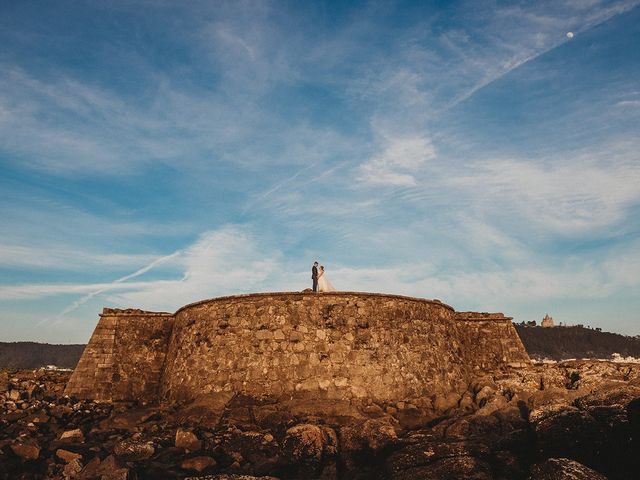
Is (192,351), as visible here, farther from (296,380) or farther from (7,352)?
(7,352)

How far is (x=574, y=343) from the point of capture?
46.5m

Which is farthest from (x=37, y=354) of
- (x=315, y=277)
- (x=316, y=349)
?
(x=316, y=349)

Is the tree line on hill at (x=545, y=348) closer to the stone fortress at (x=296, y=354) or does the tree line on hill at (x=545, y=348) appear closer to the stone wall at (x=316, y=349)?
the stone fortress at (x=296, y=354)

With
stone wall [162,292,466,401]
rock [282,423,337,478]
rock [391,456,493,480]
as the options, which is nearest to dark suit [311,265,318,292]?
stone wall [162,292,466,401]

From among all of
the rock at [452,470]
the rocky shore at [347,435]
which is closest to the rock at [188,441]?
the rocky shore at [347,435]

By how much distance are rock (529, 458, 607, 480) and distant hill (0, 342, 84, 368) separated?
41.6 m

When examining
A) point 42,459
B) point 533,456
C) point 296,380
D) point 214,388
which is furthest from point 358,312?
point 42,459

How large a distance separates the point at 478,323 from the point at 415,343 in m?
4.61

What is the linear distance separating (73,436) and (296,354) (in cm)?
551

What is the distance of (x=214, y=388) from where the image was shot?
12664mm

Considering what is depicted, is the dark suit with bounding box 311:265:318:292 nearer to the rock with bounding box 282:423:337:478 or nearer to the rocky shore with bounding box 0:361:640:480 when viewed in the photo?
the rocky shore with bounding box 0:361:640:480

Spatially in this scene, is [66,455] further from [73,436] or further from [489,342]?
[489,342]

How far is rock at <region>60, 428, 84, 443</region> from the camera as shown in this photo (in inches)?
426

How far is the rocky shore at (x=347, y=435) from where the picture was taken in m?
6.22
